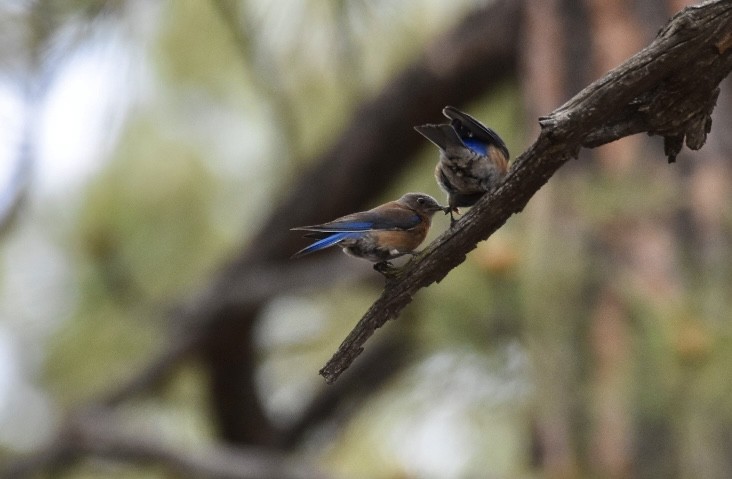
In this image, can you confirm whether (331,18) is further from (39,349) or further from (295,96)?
(39,349)

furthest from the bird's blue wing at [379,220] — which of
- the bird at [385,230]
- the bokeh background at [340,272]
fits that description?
the bokeh background at [340,272]

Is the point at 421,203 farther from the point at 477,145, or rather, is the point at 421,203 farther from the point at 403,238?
the point at 477,145

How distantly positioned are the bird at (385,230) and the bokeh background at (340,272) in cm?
132

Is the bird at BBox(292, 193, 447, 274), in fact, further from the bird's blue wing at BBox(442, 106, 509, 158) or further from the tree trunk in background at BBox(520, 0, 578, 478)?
the tree trunk in background at BBox(520, 0, 578, 478)

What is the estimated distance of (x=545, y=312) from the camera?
Answer: 3428 mm

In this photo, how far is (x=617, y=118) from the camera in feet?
4.23

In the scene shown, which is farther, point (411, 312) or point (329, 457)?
point (329, 457)

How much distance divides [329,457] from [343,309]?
135 centimetres

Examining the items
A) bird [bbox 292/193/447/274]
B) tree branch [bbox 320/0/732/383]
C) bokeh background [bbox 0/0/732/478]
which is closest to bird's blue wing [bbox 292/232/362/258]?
bird [bbox 292/193/447/274]

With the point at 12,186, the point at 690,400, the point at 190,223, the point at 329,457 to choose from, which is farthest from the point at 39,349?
the point at 690,400

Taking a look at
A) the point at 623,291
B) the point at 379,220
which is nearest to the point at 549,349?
the point at 623,291

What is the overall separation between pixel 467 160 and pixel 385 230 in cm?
22

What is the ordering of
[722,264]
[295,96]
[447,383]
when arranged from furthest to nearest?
[295,96]
[447,383]
[722,264]

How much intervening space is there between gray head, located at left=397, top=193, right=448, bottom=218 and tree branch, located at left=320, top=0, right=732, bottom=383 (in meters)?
0.38
